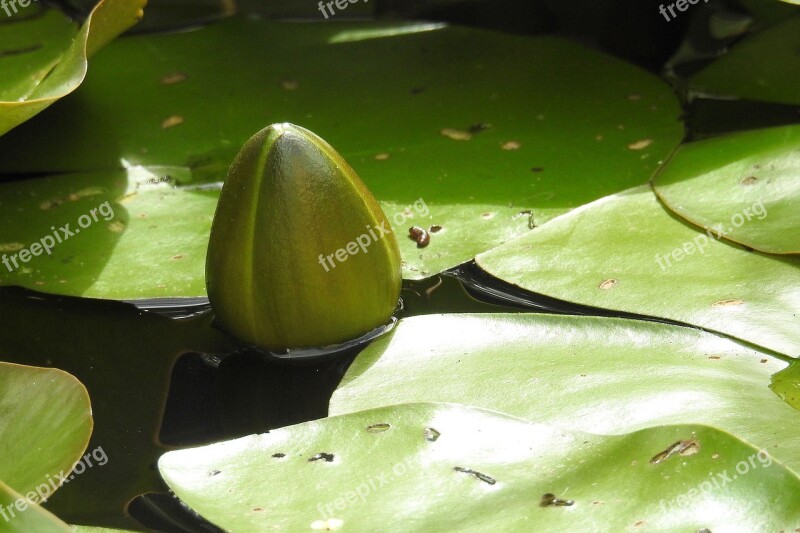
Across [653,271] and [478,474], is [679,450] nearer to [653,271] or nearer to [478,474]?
[478,474]

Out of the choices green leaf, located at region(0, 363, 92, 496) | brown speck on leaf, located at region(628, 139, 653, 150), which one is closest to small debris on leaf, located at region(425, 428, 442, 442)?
green leaf, located at region(0, 363, 92, 496)

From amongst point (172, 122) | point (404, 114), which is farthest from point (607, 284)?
point (172, 122)

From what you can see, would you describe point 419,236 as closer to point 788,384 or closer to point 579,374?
point 579,374

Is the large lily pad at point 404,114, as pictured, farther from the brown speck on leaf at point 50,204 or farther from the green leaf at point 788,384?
the green leaf at point 788,384

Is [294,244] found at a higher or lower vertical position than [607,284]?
higher

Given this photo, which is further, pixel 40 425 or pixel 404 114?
pixel 404 114

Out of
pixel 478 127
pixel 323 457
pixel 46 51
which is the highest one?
pixel 46 51

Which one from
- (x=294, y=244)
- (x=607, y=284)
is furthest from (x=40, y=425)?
(x=607, y=284)

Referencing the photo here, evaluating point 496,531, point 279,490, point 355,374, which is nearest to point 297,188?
point 355,374

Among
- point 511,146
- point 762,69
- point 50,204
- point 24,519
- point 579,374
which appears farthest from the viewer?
point 762,69

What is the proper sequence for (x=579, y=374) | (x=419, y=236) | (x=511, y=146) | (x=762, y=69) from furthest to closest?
1. (x=762, y=69)
2. (x=511, y=146)
3. (x=419, y=236)
4. (x=579, y=374)
